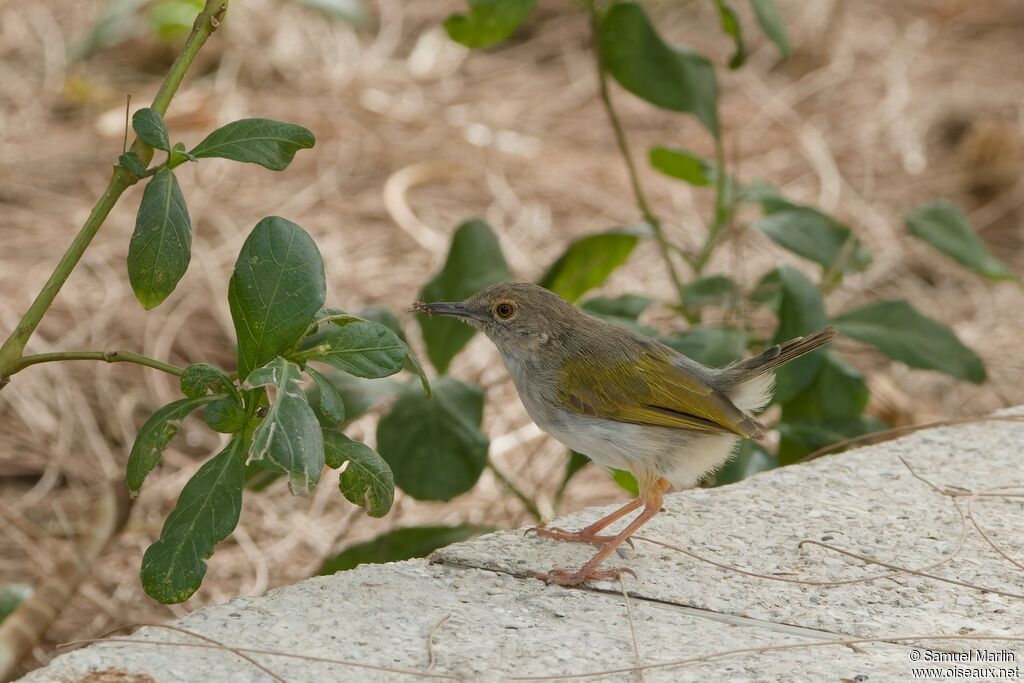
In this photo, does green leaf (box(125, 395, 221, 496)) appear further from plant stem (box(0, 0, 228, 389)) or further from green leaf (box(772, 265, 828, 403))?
green leaf (box(772, 265, 828, 403))

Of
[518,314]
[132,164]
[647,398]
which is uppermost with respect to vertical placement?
[132,164]

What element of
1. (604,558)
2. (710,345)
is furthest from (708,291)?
(604,558)

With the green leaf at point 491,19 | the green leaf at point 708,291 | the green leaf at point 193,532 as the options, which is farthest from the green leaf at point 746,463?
the green leaf at point 193,532

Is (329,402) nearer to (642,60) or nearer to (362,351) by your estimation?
(362,351)

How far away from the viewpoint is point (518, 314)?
4.51 metres

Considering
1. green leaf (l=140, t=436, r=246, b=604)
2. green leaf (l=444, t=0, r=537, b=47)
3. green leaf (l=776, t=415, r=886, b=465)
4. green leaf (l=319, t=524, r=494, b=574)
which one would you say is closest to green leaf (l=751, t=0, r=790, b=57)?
green leaf (l=444, t=0, r=537, b=47)

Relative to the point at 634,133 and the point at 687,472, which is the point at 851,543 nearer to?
the point at 687,472

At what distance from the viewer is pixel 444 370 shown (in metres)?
4.95

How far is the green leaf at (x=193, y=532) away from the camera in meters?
3.08

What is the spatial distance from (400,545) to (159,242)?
2.01 meters

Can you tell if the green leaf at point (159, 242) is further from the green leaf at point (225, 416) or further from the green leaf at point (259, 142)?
the green leaf at point (225, 416)

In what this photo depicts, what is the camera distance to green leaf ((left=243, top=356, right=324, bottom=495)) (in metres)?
2.84

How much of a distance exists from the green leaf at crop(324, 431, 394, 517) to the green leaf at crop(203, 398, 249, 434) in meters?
0.23

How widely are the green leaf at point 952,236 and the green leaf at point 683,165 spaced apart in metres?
0.88
